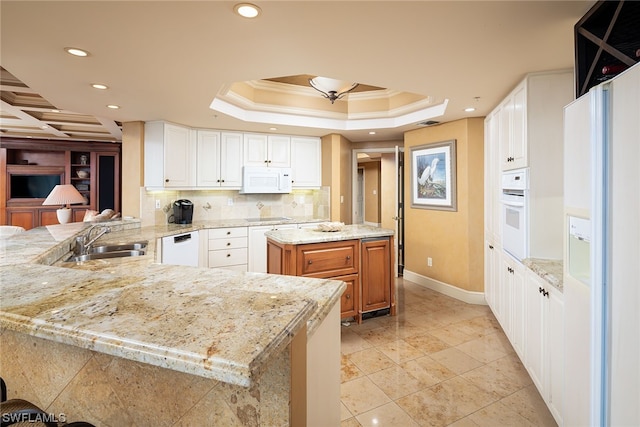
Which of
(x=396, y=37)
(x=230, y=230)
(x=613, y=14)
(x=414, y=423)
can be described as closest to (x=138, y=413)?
(x=414, y=423)

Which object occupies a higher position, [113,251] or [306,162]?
Result: [306,162]

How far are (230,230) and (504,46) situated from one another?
12.0 feet

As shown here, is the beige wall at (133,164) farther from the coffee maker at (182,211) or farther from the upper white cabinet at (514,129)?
the upper white cabinet at (514,129)

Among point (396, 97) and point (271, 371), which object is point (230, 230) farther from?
point (271, 371)

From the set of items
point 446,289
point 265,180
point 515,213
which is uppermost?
point 265,180

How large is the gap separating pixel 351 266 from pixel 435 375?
1.24 meters

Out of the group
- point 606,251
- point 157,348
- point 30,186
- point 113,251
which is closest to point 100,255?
point 113,251

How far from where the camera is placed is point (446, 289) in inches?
166

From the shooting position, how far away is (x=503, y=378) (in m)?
2.37

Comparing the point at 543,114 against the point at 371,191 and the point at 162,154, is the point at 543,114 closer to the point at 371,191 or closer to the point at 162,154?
the point at 162,154

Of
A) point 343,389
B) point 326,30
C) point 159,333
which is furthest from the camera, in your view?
point 343,389

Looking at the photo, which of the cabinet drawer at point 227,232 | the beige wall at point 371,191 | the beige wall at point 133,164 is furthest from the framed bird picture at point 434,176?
the beige wall at point 371,191

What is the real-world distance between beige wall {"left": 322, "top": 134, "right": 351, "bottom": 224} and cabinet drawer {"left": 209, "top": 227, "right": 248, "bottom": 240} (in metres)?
1.39

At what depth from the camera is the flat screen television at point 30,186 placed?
6.71 m
